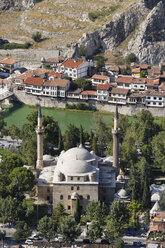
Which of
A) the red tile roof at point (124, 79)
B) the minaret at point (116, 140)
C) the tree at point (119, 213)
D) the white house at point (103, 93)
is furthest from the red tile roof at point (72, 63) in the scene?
the tree at point (119, 213)

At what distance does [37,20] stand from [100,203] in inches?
1964

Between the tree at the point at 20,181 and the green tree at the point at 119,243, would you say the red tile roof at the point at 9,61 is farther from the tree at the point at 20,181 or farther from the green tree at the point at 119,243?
the green tree at the point at 119,243

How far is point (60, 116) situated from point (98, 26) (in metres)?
20.6

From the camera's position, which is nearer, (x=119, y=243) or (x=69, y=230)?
(x=119, y=243)

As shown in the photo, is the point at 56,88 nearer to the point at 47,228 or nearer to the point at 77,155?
the point at 77,155

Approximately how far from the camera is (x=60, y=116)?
59188mm

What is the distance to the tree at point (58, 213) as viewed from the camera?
115 feet

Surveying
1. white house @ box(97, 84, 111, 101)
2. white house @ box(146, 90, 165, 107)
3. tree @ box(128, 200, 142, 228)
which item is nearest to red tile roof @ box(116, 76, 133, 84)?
white house @ box(97, 84, 111, 101)

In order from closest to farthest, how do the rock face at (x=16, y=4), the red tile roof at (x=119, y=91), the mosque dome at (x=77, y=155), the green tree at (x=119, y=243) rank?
the green tree at (x=119, y=243)
the mosque dome at (x=77, y=155)
the red tile roof at (x=119, y=91)
the rock face at (x=16, y=4)

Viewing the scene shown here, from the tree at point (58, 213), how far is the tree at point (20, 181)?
2374 mm

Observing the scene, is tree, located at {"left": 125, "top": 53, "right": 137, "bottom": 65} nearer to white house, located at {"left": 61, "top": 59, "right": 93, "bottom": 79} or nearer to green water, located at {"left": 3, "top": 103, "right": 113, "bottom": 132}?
white house, located at {"left": 61, "top": 59, "right": 93, "bottom": 79}

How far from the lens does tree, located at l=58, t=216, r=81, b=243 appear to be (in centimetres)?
3206

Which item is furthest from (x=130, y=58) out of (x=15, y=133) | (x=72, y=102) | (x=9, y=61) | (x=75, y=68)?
(x=15, y=133)

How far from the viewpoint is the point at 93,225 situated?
3244cm
